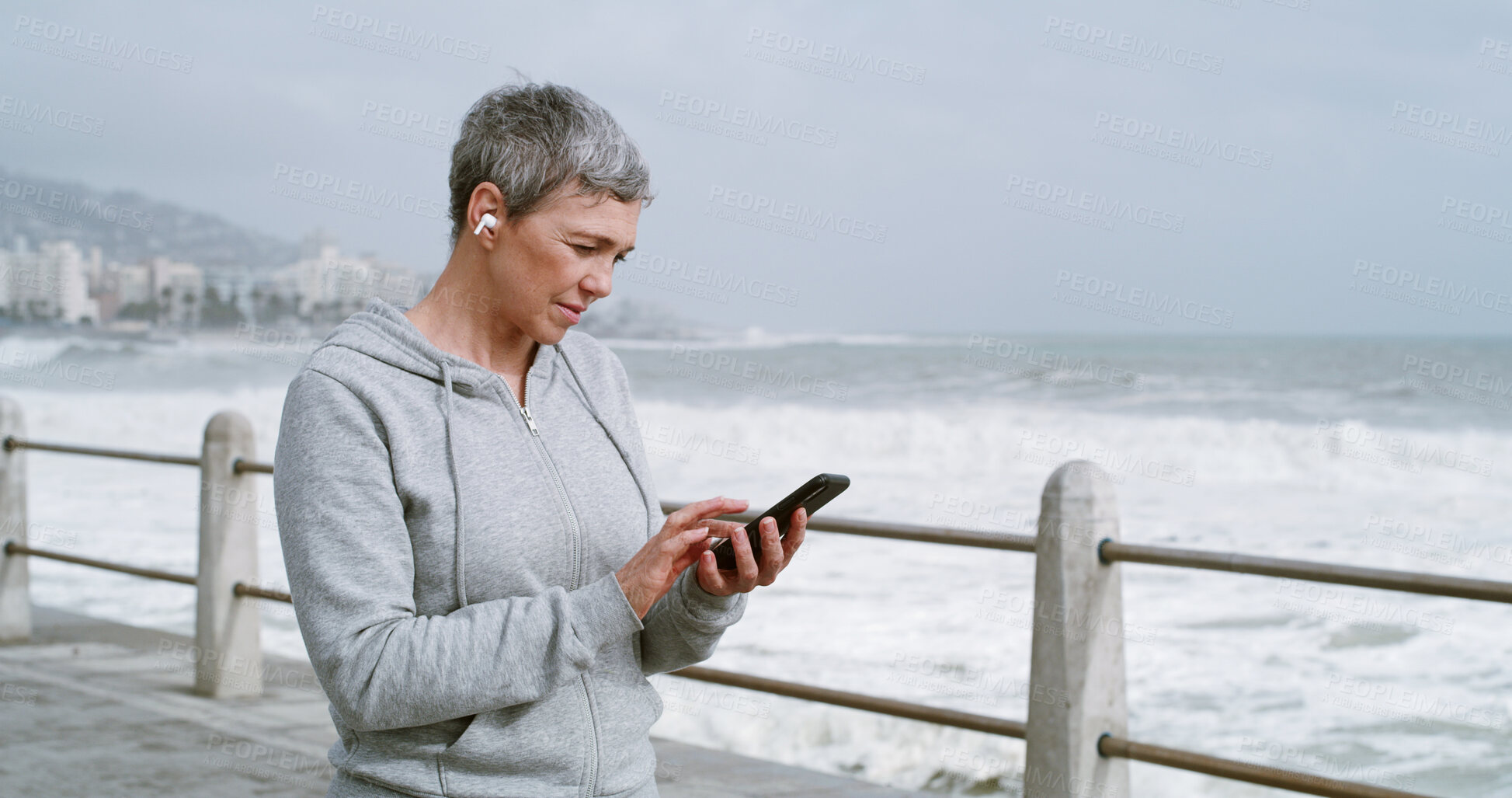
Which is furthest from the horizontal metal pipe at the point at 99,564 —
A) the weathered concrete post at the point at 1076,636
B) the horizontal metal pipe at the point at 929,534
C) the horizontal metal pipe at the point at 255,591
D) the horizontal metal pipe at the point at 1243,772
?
the horizontal metal pipe at the point at 1243,772

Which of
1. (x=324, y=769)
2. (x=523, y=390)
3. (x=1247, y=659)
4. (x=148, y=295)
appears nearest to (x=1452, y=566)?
(x=1247, y=659)

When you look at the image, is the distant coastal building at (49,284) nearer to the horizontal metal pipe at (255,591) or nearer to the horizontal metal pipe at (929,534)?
the horizontal metal pipe at (255,591)

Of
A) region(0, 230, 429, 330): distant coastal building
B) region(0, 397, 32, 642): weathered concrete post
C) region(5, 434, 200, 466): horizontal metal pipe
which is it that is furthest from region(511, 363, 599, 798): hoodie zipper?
region(0, 230, 429, 330): distant coastal building

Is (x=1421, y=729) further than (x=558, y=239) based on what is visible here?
Yes

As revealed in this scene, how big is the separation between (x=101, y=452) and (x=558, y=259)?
421 centimetres

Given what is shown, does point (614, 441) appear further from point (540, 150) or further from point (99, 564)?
point (99, 564)

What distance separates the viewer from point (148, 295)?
2719 cm

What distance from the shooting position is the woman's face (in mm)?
1206

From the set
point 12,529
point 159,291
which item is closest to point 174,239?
point 159,291

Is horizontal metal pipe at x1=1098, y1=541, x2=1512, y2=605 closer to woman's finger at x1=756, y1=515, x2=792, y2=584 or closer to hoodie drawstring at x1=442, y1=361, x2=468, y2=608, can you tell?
woman's finger at x1=756, y1=515, x2=792, y2=584

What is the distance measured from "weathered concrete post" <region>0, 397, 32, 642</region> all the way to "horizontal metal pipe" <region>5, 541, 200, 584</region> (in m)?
0.03

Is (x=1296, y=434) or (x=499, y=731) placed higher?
(x=499, y=731)

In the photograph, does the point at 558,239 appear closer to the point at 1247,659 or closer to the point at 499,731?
the point at 499,731

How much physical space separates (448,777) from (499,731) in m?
0.06
